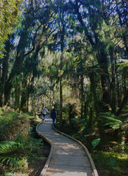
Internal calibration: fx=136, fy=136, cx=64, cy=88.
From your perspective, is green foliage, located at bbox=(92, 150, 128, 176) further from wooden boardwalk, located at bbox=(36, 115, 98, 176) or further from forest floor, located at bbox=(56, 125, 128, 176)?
wooden boardwalk, located at bbox=(36, 115, 98, 176)

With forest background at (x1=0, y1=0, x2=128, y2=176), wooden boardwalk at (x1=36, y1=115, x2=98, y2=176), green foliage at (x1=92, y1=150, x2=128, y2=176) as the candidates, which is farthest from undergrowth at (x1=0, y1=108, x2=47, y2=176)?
forest background at (x1=0, y1=0, x2=128, y2=176)

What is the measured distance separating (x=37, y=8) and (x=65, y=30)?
693 centimetres

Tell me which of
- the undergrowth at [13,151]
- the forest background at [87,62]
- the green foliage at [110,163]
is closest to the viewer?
the undergrowth at [13,151]

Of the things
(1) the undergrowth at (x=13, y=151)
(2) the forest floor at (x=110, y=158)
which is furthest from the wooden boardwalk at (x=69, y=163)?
(1) the undergrowth at (x=13, y=151)

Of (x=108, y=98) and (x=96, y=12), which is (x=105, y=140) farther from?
(x=96, y=12)

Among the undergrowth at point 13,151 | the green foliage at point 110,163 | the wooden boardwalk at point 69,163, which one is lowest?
the green foliage at point 110,163

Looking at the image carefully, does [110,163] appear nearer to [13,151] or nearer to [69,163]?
[69,163]

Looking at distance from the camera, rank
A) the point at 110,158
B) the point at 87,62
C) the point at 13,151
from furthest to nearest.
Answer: the point at 87,62 → the point at 110,158 → the point at 13,151

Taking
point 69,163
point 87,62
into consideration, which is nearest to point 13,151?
point 69,163

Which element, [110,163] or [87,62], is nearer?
[110,163]

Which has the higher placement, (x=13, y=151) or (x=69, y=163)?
(x=13, y=151)

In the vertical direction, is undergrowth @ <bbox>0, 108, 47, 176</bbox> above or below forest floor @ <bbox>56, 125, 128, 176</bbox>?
above

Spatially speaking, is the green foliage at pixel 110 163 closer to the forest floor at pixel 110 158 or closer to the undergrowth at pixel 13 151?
the forest floor at pixel 110 158

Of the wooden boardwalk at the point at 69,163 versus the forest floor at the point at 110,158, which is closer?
the wooden boardwalk at the point at 69,163
